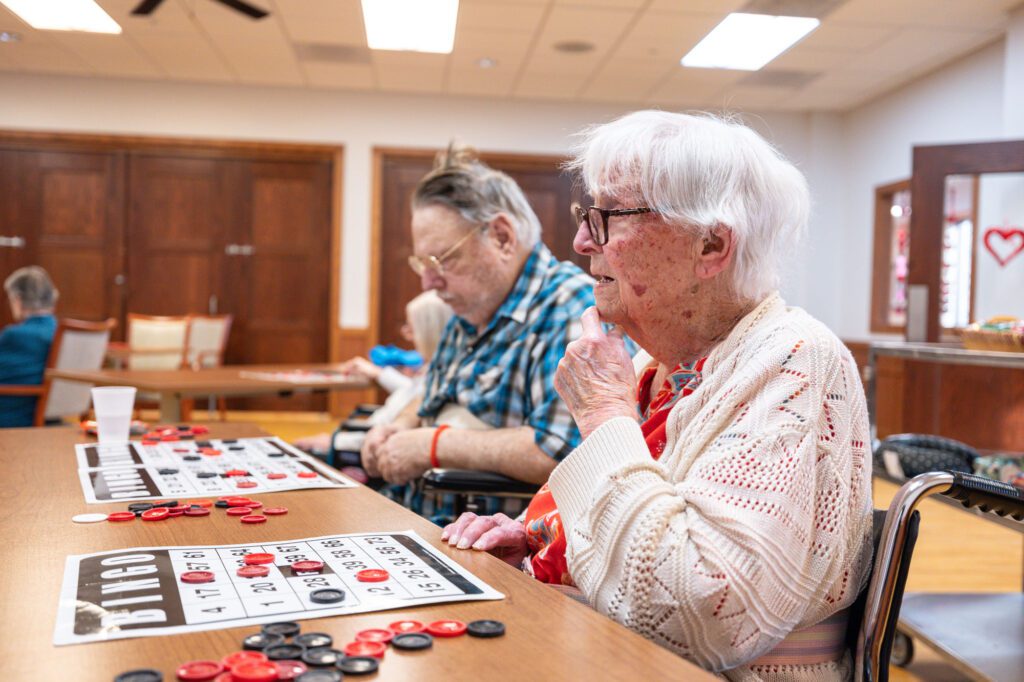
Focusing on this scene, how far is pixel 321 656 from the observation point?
2.28 feet

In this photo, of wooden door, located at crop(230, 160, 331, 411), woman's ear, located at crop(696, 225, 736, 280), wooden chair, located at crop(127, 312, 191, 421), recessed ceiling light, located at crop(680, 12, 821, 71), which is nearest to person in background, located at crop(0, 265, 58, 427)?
wooden chair, located at crop(127, 312, 191, 421)

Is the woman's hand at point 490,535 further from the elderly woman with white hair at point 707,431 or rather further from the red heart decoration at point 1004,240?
the red heart decoration at point 1004,240

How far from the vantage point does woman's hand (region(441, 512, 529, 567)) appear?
1103 mm

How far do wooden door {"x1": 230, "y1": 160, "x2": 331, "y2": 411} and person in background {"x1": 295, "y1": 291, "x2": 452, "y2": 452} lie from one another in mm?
5000

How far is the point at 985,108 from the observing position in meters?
6.30

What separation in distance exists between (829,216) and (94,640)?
8.59 metres

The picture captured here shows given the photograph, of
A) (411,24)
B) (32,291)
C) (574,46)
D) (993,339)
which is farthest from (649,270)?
(574,46)

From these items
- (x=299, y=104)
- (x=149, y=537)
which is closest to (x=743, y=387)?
(x=149, y=537)

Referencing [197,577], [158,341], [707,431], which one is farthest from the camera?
[158,341]

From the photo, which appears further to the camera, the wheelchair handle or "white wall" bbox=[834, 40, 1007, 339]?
"white wall" bbox=[834, 40, 1007, 339]

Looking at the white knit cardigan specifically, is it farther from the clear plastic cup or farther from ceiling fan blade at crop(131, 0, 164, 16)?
ceiling fan blade at crop(131, 0, 164, 16)

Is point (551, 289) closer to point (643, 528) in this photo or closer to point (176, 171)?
point (643, 528)

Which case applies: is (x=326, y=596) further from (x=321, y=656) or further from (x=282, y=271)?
(x=282, y=271)

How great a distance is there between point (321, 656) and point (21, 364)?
4318mm
